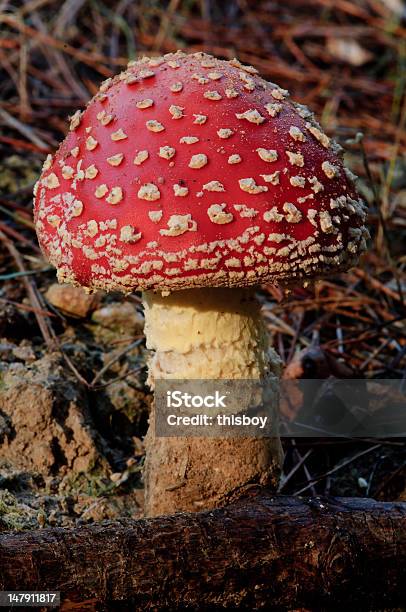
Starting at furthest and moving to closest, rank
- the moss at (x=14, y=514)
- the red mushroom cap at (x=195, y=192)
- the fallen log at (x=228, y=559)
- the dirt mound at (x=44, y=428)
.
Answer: the dirt mound at (x=44, y=428) < the moss at (x=14, y=514) < the red mushroom cap at (x=195, y=192) < the fallen log at (x=228, y=559)

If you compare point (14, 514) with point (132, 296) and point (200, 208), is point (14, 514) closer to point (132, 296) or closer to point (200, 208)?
point (200, 208)

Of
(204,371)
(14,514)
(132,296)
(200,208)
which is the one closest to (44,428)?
(14,514)

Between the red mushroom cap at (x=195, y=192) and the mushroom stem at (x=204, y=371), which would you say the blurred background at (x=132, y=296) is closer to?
the mushroom stem at (x=204, y=371)

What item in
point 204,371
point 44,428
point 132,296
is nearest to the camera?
point 204,371

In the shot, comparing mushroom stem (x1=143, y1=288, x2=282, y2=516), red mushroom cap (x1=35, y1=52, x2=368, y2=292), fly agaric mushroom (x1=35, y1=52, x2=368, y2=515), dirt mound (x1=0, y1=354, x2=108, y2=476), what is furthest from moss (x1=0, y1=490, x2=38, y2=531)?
red mushroom cap (x1=35, y1=52, x2=368, y2=292)

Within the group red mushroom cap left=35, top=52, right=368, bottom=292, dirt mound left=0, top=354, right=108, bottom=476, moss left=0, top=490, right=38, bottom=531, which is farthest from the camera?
dirt mound left=0, top=354, right=108, bottom=476

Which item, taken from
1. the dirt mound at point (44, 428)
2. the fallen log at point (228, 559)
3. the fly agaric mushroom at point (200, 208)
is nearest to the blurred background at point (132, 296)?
the dirt mound at point (44, 428)

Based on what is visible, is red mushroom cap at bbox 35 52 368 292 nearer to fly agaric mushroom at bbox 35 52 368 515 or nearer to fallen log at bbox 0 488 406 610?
fly agaric mushroom at bbox 35 52 368 515
